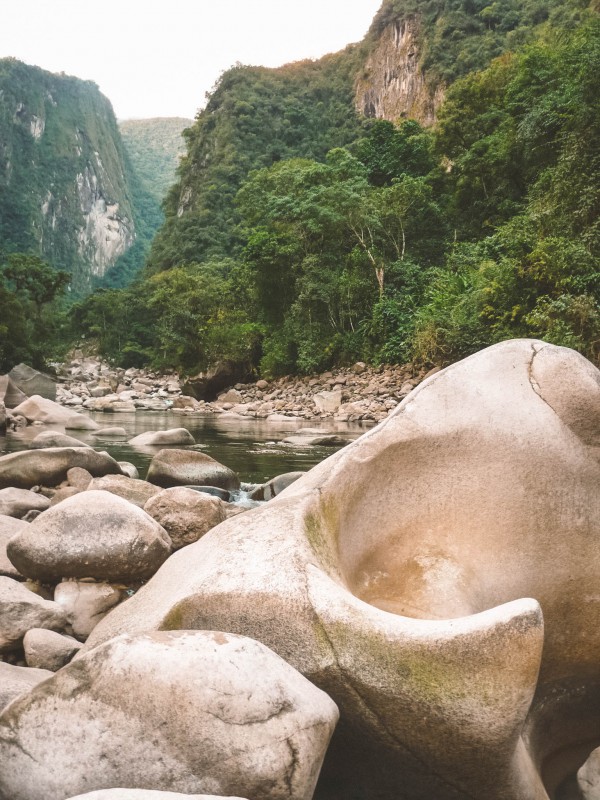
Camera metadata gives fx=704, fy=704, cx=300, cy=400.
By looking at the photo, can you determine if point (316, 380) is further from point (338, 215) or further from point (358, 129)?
point (358, 129)

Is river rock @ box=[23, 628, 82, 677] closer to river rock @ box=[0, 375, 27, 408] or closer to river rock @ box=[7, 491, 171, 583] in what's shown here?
river rock @ box=[7, 491, 171, 583]

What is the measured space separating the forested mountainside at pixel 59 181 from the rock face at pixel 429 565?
110 metres

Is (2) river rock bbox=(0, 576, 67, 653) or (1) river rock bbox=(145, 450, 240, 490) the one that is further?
(1) river rock bbox=(145, 450, 240, 490)

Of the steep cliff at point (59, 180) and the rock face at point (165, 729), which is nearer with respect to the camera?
the rock face at point (165, 729)

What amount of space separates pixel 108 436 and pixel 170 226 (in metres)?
→ 61.0

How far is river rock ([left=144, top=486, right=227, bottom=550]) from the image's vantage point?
251 inches

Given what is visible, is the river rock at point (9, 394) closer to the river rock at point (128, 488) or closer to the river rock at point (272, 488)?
the river rock at point (272, 488)

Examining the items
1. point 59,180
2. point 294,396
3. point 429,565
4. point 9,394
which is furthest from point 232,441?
point 59,180

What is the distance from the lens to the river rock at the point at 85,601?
15.4 feet

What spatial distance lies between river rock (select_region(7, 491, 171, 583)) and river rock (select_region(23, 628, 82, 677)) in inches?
38.5

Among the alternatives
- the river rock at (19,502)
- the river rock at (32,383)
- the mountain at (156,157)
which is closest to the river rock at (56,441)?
the river rock at (19,502)

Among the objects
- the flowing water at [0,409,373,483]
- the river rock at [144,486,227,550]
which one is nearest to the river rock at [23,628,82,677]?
the river rock at [144,486,227,550]

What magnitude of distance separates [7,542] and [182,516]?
4.98 ft

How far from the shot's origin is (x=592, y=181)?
17.3 m
